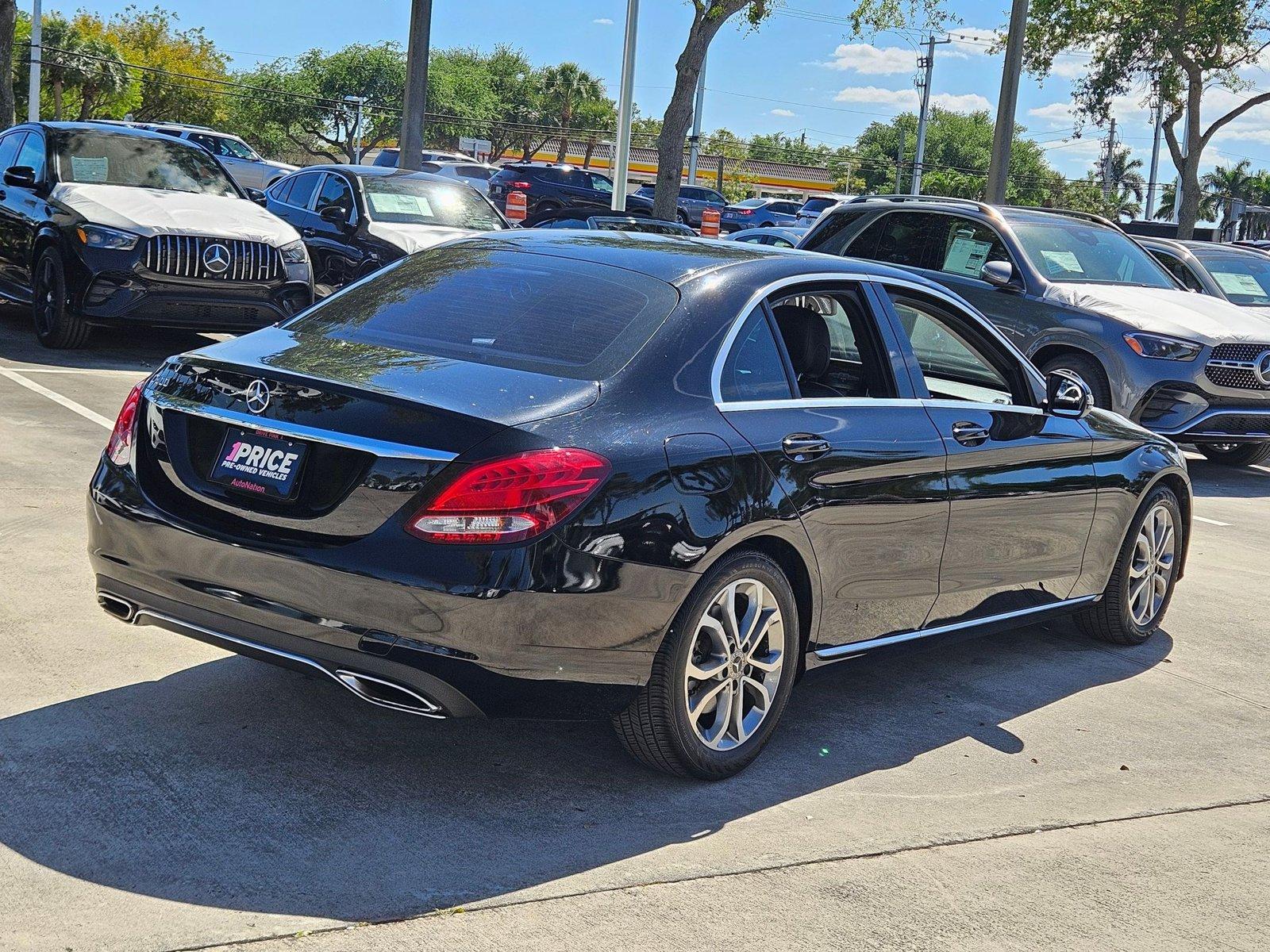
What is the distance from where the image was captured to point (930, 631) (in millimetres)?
5348

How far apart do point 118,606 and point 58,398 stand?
5.98 meters

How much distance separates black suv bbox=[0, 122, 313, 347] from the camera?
11.3m

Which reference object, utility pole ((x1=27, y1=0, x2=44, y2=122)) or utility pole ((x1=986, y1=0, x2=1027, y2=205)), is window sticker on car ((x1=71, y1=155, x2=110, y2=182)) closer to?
utility pole ((x1=986, y1=0, x2=1027, y2=205))

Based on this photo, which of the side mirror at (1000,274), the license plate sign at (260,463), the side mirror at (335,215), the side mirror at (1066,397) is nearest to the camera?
the license plate sign at (260,463)

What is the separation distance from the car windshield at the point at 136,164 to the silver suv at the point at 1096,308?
5010 mm

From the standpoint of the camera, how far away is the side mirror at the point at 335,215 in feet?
48.0

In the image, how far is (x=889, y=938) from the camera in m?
3.61

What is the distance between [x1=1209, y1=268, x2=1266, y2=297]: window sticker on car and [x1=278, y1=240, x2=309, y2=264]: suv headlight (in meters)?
8.44

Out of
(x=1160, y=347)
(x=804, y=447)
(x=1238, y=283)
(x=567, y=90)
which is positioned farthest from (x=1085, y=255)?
(x=567, y=90)

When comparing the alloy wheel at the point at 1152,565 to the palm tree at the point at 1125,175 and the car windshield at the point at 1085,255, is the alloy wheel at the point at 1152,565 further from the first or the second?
the palm tree at the point at 1125,175

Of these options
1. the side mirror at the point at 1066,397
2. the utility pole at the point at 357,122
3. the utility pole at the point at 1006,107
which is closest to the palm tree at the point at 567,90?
the utility pole at the point at 357,122

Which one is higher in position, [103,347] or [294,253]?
[294,253]

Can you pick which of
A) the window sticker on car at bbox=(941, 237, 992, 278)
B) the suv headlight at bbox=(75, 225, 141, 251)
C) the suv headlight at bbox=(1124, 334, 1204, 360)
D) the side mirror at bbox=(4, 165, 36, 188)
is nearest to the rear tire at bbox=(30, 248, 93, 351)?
the suv headlight at bbox=(75, 225, 141, 251)

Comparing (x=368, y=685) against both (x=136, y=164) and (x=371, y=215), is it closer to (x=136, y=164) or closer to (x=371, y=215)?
(x=136, y=164)
